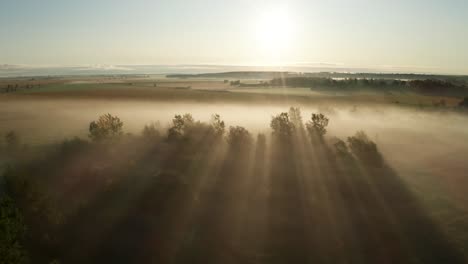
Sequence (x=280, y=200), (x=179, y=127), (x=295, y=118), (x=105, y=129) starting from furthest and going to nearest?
(x=295, y=118), (x=179, y=127), (x=105, y=129), (x=280, y=200)

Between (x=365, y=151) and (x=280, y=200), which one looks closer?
(x=280, y=200)

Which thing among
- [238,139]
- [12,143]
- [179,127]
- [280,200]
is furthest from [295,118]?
[12,143]

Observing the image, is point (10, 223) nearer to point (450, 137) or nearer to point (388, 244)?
point (388, 244)

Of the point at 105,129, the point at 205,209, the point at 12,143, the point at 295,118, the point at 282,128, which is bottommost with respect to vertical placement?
the point at 205,209

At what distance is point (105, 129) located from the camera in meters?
77.3

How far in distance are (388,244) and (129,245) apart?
92.8 feet

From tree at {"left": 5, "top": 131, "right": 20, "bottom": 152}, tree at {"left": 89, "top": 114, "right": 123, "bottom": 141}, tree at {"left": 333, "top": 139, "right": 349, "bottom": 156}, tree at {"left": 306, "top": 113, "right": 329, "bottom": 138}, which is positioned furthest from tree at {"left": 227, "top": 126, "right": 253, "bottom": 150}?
tree at {"left": 5, "top": 131, "right": 20, "bottom": 152}

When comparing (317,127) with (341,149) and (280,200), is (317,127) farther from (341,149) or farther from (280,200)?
(280,200)

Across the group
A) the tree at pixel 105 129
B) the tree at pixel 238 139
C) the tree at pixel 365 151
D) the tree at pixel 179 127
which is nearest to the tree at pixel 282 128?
the tree at pixel 238 139

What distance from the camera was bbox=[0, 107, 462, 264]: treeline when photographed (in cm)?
3538

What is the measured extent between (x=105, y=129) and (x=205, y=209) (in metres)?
43.5

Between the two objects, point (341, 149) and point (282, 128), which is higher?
point (282, 128)

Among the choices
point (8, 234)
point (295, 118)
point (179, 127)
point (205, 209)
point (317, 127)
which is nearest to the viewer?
point (8, 234)

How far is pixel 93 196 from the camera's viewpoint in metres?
45.3
